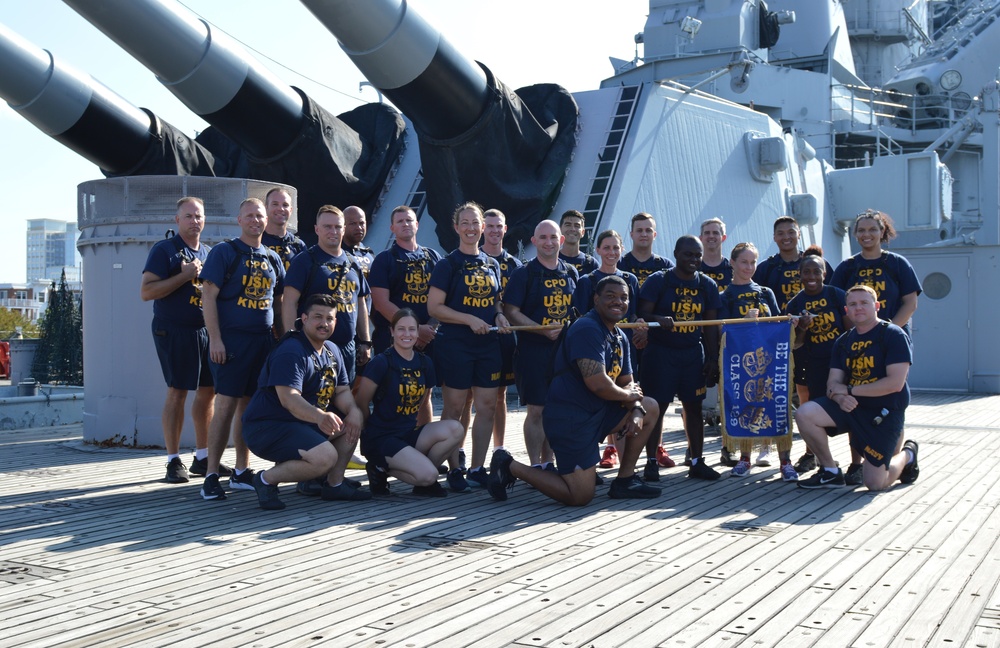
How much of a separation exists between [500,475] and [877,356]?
2138mm

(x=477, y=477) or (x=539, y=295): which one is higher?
(x=539, y=295)

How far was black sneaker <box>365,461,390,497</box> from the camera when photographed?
18.2 ft

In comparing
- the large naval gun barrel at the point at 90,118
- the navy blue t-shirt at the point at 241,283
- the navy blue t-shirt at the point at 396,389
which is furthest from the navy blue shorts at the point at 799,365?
the large naval gun barrel at the point at 90,118

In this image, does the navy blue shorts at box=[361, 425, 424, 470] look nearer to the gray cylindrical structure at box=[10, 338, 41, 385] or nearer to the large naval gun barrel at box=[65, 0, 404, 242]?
the large naval gun barrel at box=[65, 0, 404, 242]

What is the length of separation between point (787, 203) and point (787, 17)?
20.1 feet

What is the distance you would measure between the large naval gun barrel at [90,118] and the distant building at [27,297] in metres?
76.1

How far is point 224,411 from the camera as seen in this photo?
564 cm

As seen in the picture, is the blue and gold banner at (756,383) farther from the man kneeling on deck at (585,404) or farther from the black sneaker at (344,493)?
the black sneaker at (344,493)

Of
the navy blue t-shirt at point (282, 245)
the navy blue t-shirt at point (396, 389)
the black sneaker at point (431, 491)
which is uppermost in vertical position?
the navy blue t-shirt at point (282, 245)

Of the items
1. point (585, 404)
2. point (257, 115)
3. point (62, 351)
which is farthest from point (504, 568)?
point (62, 351)

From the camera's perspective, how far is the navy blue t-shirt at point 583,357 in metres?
5.21

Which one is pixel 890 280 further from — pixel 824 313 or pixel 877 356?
pixel 877 356

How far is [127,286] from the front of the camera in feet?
25.1

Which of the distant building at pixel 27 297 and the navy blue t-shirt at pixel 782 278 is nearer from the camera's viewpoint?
the navy blue t-shirt at pixel 782 278
